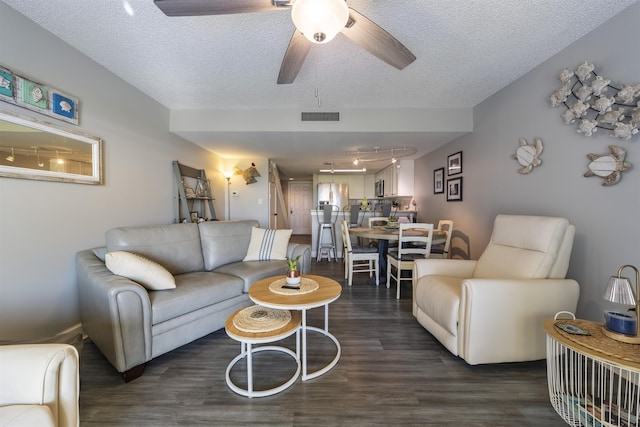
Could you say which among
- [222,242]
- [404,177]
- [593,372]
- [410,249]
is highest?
[404,177]

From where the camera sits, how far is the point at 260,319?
1525 mm

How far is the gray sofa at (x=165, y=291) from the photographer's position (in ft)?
4.82

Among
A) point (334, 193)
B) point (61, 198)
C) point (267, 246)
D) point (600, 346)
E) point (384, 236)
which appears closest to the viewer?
point (600, 346)

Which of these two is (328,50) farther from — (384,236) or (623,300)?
(623,300)

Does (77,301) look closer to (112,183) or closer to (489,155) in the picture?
(112,183)

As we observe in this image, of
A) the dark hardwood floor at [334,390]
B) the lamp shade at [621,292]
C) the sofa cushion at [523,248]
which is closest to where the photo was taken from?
the lamp shade at [621,292]

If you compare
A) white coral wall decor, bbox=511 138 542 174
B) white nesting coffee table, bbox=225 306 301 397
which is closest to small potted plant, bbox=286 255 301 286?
white nesting coffee table, bbox=225 306 301 397

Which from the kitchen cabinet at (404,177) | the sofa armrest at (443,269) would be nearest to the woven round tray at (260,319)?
the sofa armrest at (443,269)

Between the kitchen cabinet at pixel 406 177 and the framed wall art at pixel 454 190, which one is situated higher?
the kitchen cabinet at pixel 406 177

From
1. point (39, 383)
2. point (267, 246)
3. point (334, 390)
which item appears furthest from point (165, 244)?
point (334, 390)

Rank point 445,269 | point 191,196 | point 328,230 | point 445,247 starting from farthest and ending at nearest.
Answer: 1. point 328,230
2. point 191,196
3. point 445,247
4. point 445,269

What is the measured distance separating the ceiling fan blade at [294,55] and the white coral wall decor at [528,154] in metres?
2.19

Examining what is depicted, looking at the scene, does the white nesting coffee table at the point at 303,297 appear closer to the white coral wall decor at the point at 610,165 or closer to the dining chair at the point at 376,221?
the white coral wall decor at the point at 610,165

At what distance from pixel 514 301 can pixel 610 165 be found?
1.15 meters
